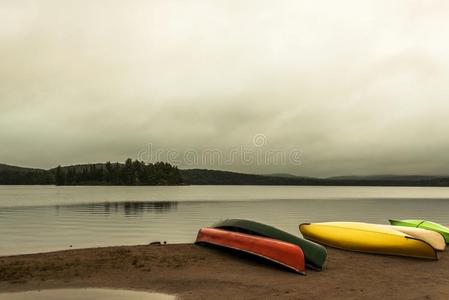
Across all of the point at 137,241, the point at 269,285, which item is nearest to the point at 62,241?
the point at 137,241

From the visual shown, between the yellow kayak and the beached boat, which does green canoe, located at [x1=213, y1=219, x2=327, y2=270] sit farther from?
the beached boat

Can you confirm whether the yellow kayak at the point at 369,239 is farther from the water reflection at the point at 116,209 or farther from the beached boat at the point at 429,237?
the water reflection at the point at 116,209

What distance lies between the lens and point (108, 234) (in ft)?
68.4

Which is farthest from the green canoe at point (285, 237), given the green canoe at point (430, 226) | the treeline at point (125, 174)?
the treeline at point (125, 174)

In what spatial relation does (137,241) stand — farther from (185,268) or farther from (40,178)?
(40,178)

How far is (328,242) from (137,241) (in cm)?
819

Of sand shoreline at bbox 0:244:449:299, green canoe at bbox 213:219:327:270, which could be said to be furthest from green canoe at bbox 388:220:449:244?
green canoe at bbox 213:219:327:270

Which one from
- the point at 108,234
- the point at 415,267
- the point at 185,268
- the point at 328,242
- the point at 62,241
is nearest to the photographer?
the point at 185,268

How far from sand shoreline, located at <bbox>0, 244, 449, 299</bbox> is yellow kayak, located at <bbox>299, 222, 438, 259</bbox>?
0.33m

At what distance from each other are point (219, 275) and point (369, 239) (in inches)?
221

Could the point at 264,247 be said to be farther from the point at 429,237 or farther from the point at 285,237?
the point at 429,237

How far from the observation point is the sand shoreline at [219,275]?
7.95 meters

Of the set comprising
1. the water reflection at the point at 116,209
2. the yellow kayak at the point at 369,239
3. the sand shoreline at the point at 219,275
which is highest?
the yellow kayak at the point at 369,239

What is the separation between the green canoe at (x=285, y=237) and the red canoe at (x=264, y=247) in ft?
1.03
